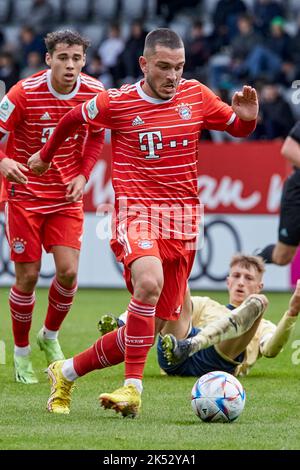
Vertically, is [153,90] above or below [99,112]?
above

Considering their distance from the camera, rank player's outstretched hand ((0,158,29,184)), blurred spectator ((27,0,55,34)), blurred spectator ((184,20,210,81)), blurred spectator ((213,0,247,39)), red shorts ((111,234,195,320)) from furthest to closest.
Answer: blurred spectator ((27,0,55,34))
blurred spectator ((213,0,247,39))
blurred spectator ((184,20,210,81))
player's outstretched hand ((0,158,29,184))
red shorts ((111,234,195,320))

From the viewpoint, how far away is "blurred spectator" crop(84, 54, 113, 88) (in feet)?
65.7

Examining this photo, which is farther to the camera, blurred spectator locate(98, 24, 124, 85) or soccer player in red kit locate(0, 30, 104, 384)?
blurred spectator locate(98, 24, 124, 85)

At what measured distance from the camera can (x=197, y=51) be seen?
19.8 m

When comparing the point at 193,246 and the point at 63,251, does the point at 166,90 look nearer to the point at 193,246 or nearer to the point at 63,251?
the point at 193,246

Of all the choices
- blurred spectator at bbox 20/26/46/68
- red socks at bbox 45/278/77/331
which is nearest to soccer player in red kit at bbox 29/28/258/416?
red socks at bbox 45/278/77/331

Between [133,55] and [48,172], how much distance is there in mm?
11831

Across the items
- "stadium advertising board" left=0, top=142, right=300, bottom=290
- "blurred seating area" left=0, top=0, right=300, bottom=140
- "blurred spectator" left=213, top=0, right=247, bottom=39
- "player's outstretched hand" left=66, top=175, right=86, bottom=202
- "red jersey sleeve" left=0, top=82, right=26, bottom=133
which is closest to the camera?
"player's outstretched hand" left=66, top=175, right=86, bottom=202

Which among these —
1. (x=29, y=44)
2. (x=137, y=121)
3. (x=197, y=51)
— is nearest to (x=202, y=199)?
(x=197, y=51)

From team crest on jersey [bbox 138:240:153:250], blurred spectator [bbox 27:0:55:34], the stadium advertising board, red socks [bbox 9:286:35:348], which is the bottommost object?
the stadium advertising board

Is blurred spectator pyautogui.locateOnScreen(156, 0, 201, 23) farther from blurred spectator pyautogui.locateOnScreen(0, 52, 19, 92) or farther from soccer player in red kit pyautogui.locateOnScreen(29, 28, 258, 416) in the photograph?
soccer player in red kit pyautogui.locateOnScreen(29, 28, 258, 416)

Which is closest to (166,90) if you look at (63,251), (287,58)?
(63,251)

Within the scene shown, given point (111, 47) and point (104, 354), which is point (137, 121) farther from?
point (111, 47)

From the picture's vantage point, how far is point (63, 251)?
8328 millimetres
